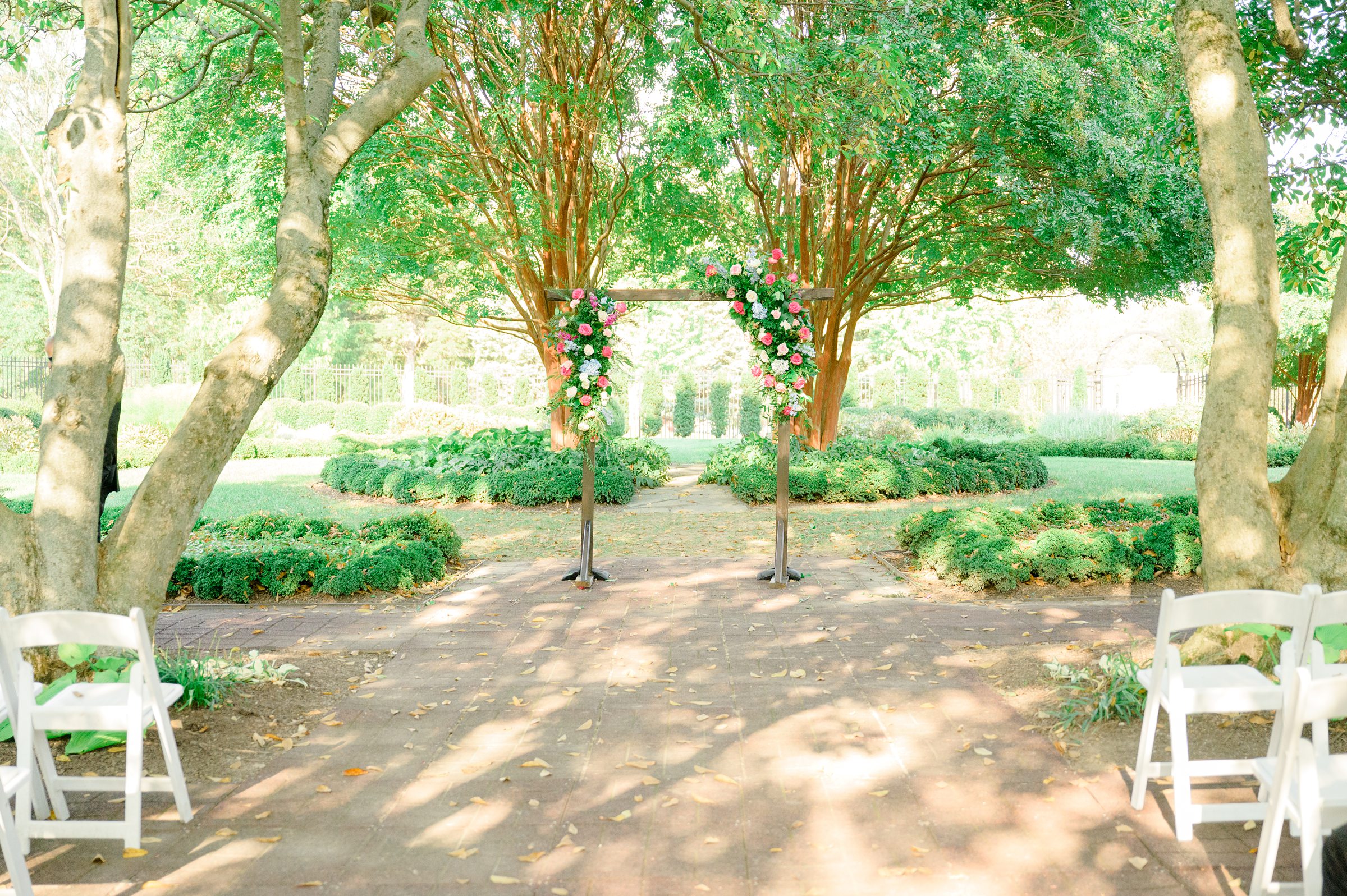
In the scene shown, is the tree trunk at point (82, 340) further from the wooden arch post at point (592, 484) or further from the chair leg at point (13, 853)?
the wooden arch post at point (592, 484)

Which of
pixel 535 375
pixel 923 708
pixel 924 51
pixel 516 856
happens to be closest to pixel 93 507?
pixel 516 856

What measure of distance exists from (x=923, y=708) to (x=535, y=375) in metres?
31.2

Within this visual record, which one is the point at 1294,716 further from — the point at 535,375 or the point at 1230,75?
the point at 535,375

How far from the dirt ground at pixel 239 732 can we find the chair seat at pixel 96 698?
0.46 m

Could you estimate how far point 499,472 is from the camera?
13938mm

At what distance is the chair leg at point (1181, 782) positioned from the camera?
3264mm

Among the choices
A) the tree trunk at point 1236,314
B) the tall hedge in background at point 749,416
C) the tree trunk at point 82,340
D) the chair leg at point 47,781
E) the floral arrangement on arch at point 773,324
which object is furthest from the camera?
the tall hedge in background at point 749,416

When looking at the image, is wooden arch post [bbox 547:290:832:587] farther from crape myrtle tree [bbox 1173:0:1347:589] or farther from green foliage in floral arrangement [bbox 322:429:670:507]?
green foliage in floral arrangement [bbox 322:429:670:507]

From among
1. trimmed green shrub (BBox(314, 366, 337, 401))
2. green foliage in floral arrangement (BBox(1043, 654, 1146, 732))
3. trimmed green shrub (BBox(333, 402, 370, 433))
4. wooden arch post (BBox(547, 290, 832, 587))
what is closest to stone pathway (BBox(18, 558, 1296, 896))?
green foliage in floral arrangement (BBox(1043, 654, 1146, 732))

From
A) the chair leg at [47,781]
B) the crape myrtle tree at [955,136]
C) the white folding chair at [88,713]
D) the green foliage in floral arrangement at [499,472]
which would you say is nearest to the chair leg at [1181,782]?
the white folding chair at [88,713]

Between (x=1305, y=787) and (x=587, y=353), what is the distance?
20.7ft

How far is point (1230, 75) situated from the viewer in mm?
4605

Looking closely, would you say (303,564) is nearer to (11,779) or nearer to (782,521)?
(782,521)

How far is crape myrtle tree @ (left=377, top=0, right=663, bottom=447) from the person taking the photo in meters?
13.4
